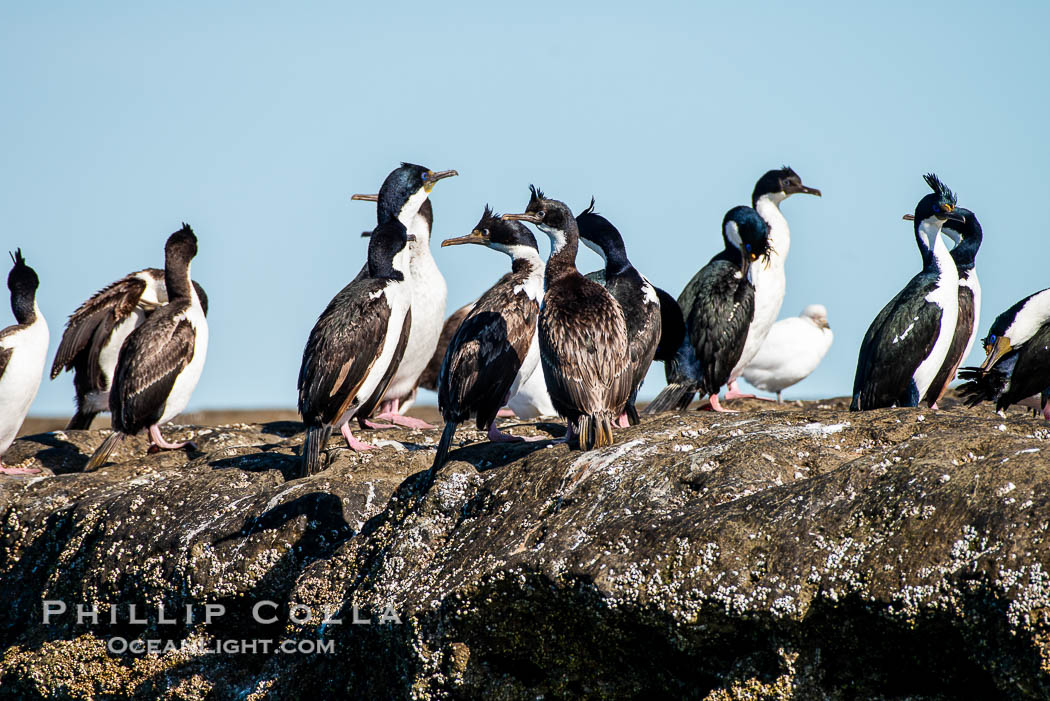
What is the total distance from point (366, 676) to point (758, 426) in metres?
2.79

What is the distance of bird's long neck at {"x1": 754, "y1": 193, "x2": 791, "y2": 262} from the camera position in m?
13.0

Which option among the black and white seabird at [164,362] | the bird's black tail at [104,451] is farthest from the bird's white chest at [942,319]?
the bird's black tail at [104,451]

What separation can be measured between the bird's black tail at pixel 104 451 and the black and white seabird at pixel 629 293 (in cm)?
462

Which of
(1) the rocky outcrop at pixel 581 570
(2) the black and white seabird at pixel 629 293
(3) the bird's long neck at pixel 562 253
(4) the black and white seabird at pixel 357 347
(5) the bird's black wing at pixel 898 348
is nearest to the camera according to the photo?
(1) the rocky outcrop at pixel 581 570

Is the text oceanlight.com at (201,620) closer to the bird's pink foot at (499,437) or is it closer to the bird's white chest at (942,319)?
the bird's pink foot at (499,437)

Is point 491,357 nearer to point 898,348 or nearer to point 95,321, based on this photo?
point 898,348

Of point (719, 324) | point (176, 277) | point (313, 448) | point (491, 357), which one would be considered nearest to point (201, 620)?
point (313, 448)

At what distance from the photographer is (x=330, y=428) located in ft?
29.0

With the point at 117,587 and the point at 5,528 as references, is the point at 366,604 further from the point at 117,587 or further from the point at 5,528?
the point at 5,528

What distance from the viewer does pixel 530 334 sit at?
8734 mm

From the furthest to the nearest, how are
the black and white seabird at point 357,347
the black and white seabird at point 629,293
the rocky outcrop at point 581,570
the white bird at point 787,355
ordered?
the white bird at point 787,355
the black and white seabird at point 629,293
the black and white seabird at point 357,347
the rocky outcrop at point 581,570

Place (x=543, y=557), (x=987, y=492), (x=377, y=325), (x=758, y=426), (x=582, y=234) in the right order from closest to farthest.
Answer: (x=987, y=492)
(x=543, y=557)
(x=758, y=426)
(x=377, y=325)
(x=582, y=234)

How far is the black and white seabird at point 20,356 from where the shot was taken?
35.0 ft

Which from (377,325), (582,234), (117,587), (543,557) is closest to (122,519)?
(117,587)
